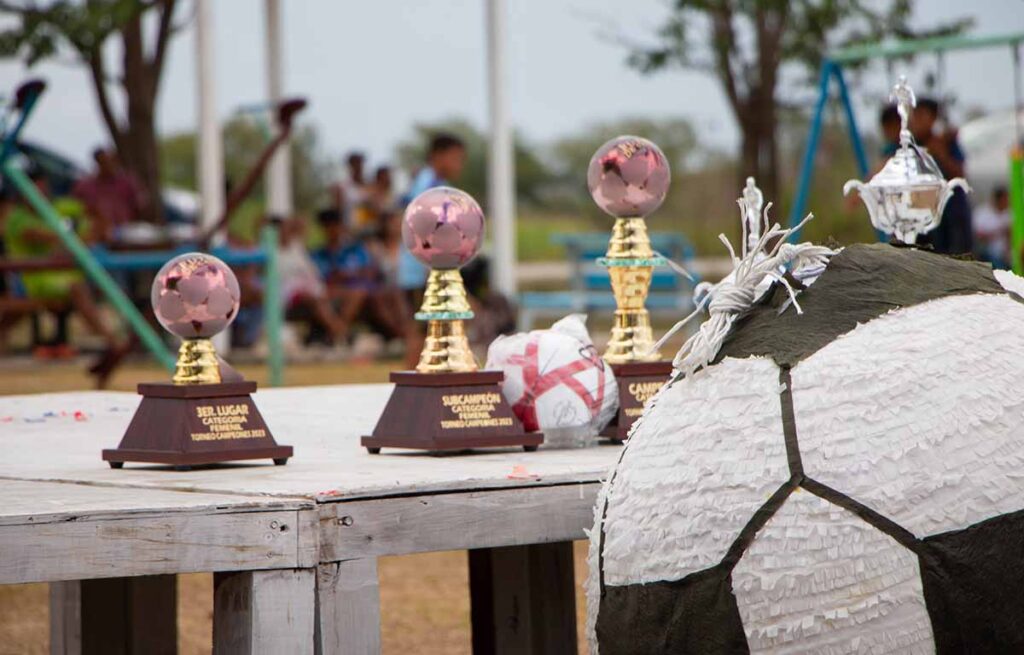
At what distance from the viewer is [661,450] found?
2004 millimetres

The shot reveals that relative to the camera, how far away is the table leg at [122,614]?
12.2 feet

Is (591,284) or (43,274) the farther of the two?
(591,284)

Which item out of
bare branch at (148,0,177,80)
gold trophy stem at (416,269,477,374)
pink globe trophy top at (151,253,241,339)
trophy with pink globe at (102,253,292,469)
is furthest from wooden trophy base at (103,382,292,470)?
bare branch at (148,0,177,80)

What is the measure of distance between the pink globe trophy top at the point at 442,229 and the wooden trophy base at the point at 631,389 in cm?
37

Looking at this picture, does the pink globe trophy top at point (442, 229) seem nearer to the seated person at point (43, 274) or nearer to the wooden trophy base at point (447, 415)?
the wooden trophy base at point (447, 415)

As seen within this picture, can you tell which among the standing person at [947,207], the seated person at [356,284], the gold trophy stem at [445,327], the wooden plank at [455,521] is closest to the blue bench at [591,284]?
the seated person at [356,284]

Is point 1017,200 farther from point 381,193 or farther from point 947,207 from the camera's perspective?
point 381,193

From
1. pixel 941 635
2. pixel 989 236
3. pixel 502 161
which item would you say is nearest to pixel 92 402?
pixel 941 635

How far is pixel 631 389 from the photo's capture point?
293 cm

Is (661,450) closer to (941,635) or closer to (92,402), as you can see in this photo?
(941,635)

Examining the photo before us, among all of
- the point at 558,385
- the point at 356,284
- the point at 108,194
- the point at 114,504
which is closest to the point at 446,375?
the point at 558,385

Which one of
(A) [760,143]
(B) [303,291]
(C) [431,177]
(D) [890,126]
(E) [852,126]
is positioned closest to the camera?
(D) [890,126]

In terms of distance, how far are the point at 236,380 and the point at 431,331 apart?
1.14 ft

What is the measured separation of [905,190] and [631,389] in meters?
0.62
